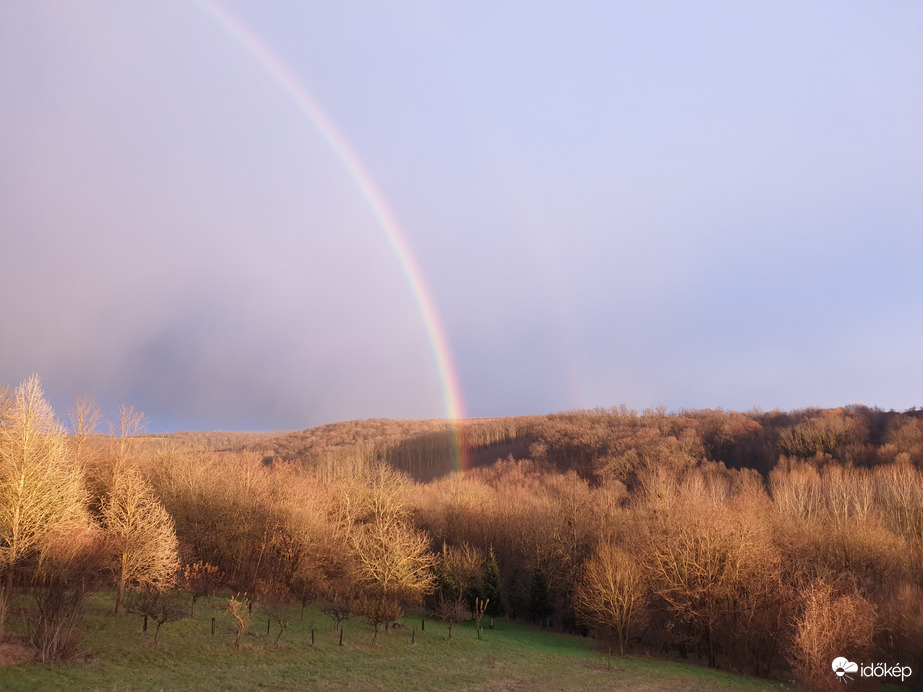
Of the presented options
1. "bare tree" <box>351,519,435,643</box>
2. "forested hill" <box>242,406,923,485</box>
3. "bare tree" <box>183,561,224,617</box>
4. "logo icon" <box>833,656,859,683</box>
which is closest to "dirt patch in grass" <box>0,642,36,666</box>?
"bare tree" <box>183,561,224,617</box>

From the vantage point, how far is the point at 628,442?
11975cm

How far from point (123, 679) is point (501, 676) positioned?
18252 millimetres

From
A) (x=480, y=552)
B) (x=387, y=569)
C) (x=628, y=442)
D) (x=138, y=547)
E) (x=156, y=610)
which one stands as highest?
(x=628, y=442)

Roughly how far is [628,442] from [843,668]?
9122cm

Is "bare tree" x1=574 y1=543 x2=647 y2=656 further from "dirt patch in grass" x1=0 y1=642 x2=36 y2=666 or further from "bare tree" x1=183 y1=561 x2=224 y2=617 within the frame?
"dirt patch in grass" x1=0 y1=642 x2=36 y2=666

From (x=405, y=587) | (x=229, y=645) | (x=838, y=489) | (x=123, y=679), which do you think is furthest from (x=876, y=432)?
(x=123, y=679)

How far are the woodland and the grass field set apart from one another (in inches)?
57.7

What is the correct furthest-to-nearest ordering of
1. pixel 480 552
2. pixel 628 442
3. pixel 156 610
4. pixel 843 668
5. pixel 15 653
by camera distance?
pixel 628 442, pixel 480 552, pixel 843 668, pixel 156 610, pixel 15 653

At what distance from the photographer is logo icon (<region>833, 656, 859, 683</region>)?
29484mm

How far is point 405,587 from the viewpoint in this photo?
145ft

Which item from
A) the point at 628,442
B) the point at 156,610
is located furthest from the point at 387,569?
the point at 628,442

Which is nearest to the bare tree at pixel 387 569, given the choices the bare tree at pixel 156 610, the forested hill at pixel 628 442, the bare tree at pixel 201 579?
the bare tree at pixel 201 579
